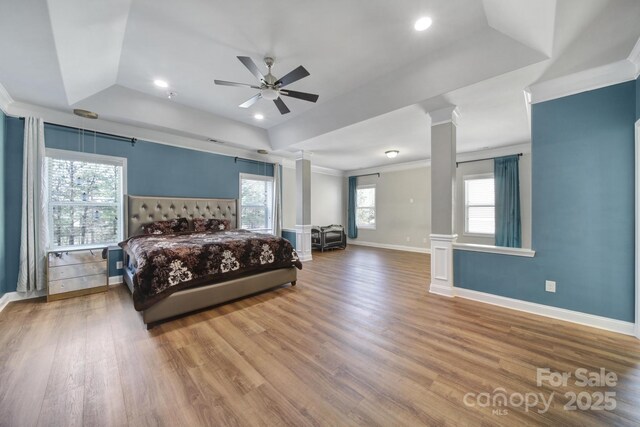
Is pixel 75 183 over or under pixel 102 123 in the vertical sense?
under

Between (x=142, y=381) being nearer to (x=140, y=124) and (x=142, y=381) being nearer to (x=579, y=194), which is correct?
(x=140, y=124)

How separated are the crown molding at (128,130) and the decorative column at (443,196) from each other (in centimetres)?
394

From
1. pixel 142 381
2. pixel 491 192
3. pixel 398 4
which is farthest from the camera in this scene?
pixel 491 192

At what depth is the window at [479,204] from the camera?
5500 millimetres

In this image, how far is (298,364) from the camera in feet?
5.92

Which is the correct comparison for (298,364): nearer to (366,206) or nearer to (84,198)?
(84,198)

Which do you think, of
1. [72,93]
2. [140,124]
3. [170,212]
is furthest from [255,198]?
[72,93]

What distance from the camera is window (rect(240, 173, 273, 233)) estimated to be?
18.5ft

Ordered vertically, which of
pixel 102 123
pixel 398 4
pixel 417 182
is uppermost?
pixel 398 4

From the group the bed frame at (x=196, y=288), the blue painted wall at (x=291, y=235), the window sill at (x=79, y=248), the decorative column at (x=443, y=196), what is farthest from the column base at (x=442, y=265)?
the window sill at (x=79, y=248)

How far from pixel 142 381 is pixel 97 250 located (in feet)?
8.87

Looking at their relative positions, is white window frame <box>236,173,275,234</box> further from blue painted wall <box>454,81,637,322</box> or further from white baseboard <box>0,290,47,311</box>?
blue painted wall <box>454,81,637,322</box>

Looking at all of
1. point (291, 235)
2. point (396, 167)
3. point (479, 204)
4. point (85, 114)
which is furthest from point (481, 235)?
point (85, 114)

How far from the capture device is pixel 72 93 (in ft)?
9.72
